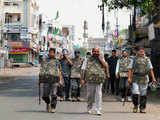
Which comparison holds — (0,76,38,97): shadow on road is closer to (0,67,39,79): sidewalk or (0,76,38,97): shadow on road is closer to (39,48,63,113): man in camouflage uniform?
(39,48,63,113): man in camouflage uniform

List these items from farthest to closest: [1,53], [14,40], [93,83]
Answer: [14,40] < [1,53] < [93,83]

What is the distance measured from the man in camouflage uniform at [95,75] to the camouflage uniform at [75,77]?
10.5ft

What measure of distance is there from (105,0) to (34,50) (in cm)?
6058

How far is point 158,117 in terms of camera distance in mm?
10609

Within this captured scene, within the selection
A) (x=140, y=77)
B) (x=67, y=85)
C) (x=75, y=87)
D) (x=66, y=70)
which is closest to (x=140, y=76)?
(x=140, y=77)

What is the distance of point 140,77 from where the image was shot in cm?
1105

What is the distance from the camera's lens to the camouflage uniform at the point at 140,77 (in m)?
11.0

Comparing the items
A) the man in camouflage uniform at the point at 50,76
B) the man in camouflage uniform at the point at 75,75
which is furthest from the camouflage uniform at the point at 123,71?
the man in camouflage uniform at the point at 50,76

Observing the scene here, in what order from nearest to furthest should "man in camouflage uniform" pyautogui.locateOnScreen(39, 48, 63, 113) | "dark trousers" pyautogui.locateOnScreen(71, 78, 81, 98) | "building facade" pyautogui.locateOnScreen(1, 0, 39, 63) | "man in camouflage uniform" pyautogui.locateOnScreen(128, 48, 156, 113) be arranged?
"man in camouflage uniform" pyautogui.locateOnScreen(39, 48, 63, 113) → "man in camouflage uniform" pyautogui.locateOnScreen(128, 48, 156, 113) → "dark trousers" pyautogui.locateOnScreen(71, 78, 81, 98) → "building facade" pyautogui.locateOnScreen(1, 0, 39, 63)

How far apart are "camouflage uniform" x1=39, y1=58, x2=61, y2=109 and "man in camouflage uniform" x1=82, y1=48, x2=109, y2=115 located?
0.75 meters

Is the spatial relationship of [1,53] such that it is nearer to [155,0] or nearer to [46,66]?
[155,0]

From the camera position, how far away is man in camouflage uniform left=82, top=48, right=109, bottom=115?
10492 mm

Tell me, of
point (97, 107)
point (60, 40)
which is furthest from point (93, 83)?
point (60, 40)

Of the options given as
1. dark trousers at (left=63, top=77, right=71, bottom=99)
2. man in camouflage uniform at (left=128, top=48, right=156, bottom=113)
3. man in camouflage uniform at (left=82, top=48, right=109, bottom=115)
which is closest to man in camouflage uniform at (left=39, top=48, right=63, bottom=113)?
man in camouflage uniform at (left=82, top=48, right=109, bottom=115)
